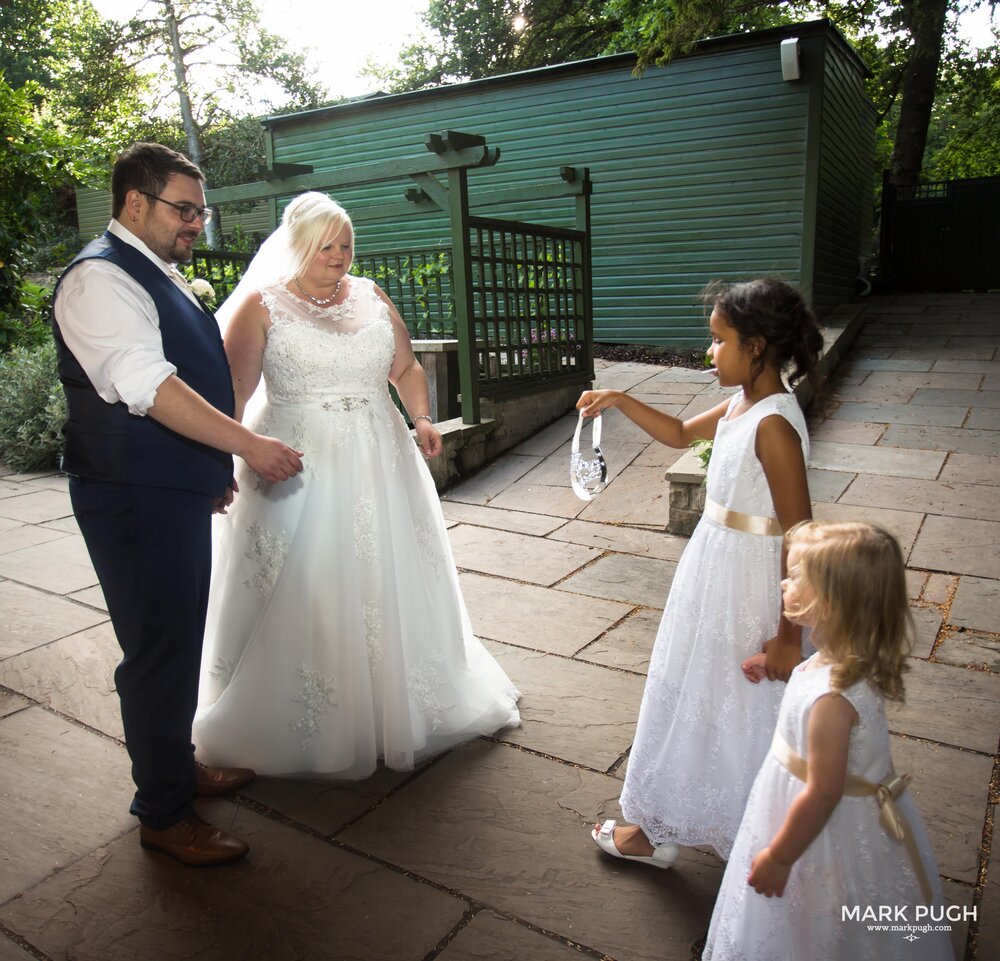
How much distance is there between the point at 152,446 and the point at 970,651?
10.7 feet

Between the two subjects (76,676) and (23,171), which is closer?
(76,676)

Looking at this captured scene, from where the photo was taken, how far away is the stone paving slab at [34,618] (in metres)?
3.70

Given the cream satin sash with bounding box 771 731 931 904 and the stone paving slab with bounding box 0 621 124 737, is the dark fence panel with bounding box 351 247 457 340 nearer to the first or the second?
the stone paving slab with bounding box 0 621 124 737

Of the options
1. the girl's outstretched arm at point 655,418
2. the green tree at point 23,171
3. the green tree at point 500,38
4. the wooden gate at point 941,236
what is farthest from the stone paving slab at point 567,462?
the green tree at point 500,38

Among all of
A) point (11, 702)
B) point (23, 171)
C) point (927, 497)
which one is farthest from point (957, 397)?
point (23, 171)

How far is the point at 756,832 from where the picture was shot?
1587 millimetres

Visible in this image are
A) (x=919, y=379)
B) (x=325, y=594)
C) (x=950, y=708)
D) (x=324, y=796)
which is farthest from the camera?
(x=919, y=379)

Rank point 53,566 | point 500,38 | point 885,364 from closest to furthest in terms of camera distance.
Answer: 1. point 53,566
2. point 885,364
3. point 500,38

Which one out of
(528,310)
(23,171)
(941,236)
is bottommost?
(528,310)

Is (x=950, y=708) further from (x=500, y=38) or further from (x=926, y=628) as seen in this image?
(x=500, y=38)

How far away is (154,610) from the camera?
2131mm

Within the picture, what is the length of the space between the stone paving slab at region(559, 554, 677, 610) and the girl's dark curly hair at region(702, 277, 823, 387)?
2163 millimetres

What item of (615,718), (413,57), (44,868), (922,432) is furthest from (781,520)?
(413,57)

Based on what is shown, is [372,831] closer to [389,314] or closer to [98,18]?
[389,314]
